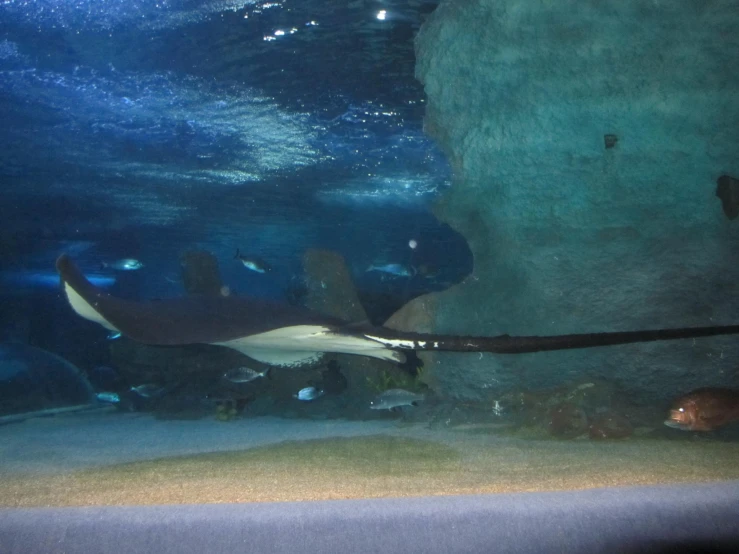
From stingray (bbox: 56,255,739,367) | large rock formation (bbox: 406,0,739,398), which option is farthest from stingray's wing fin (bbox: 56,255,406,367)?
large rock formation (bbox: 406,0,739,398)

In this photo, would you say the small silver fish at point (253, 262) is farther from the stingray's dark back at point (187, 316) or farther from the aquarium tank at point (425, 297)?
the stingray's dark back at point (187, 316)

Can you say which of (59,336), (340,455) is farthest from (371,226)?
(340,455)

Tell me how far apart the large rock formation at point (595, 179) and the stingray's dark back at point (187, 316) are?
10.5 feet

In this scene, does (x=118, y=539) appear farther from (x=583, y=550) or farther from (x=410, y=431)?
(x=410, y=431)

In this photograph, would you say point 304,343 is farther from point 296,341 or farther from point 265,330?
point 265,330

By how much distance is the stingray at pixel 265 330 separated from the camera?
4.16 metres

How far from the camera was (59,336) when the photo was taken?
20047 mm

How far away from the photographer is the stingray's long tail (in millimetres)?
4027

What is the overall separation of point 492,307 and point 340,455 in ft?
12.7

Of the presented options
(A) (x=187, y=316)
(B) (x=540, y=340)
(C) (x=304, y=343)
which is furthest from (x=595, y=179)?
(A) (x=187, y=316)

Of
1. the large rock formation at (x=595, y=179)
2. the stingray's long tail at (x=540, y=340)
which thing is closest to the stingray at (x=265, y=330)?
the stingray's long tail at (x=540, y=340)

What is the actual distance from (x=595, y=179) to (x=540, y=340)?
3990 mm

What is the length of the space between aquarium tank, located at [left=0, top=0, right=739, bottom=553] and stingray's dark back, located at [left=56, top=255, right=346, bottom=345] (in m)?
0.04

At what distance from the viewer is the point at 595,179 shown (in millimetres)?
6992
